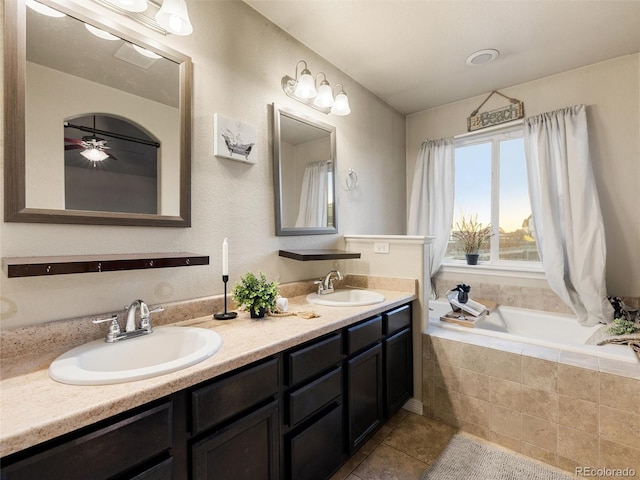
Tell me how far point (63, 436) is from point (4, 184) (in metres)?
0.86

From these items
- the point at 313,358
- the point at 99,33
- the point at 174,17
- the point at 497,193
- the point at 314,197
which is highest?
the point at 174,17

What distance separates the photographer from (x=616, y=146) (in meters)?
2.37

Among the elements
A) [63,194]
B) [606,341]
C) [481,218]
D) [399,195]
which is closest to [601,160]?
[481,218]

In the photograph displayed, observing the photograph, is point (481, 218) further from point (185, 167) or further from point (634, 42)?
point (185, 167)

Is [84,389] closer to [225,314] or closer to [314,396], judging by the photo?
[225,314]

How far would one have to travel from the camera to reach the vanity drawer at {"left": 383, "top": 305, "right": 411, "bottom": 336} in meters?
1.88

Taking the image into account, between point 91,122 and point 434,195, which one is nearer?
point 91,122

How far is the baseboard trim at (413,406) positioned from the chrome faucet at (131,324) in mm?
1837

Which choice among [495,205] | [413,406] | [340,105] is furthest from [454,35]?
[413,406]

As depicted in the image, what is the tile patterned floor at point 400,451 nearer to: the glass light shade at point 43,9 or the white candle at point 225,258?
the white candle at point 225,258

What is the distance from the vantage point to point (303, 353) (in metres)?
1.31

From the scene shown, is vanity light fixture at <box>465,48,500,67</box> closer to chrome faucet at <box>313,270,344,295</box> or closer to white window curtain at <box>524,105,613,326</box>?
white window curtain at <box>524,105,613,326</box>

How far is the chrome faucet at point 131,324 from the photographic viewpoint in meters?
1.14

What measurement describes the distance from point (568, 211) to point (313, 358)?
2408 millimetres
